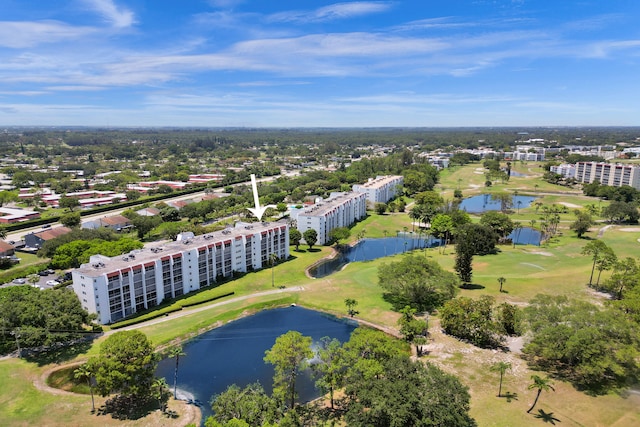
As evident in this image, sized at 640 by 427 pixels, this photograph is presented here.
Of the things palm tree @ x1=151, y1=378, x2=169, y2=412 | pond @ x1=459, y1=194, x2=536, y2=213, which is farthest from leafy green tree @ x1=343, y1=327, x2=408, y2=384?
pond @ x1=459, y1=194, x2=536, y2=213

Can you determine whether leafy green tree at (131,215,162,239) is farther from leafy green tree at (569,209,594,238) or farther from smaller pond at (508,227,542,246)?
leafy green tree at (569,209,594,238)

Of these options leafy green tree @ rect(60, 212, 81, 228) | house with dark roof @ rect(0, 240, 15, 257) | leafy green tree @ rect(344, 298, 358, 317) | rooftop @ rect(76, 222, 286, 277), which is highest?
rooftop @ rect(76, 222, 286, 277)

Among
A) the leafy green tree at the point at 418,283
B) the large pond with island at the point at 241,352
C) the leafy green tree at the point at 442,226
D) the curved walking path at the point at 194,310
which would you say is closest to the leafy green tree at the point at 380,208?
the leafy green tree at the point at 442,226

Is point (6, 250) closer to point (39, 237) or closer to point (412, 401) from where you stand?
point (39, 237)

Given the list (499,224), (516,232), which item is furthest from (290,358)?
(516,232)

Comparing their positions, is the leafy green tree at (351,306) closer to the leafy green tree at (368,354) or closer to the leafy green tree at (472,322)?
the leafy green tree at (472,322)

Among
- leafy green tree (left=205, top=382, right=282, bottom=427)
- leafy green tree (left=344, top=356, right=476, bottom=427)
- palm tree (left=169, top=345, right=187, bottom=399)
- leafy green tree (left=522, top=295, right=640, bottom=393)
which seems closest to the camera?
leafy green tree (left=344, top=356, right=476, bottom=427)

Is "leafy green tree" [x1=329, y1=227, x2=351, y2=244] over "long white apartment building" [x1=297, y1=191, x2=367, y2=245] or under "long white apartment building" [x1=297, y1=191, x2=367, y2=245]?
under
